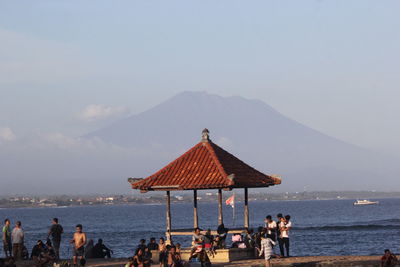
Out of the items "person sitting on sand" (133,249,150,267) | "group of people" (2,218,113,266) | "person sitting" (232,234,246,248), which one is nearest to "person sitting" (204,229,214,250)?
"person sitting" (232,234,246,248)

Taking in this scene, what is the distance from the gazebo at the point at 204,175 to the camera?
30359 mm

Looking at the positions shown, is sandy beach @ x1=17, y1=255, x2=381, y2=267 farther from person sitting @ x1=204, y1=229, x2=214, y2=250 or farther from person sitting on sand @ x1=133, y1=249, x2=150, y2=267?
person sitting on sand @ x1=133, y1=249, x2=150, y2=267

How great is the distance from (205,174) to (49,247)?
238 inches

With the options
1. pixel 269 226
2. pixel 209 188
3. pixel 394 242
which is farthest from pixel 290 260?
pixel 394 242

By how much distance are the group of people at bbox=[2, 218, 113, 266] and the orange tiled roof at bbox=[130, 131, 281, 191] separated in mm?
3272

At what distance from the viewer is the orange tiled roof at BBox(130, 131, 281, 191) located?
99.7ft

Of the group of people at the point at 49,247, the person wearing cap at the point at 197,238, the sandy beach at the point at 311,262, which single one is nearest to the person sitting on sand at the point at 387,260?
the sandy beach at the point at 311,262

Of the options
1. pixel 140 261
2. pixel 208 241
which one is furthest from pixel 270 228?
pixel 140 261

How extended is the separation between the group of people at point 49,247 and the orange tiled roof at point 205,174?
3272 millimetres

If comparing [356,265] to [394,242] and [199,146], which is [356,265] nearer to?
[199,146]

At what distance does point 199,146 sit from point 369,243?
3481cm

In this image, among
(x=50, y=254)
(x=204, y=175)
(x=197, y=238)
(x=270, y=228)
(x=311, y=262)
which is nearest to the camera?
(x=311, y=262)

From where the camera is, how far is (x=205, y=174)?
31031 mm

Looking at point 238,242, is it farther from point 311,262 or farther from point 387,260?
point 387,260
